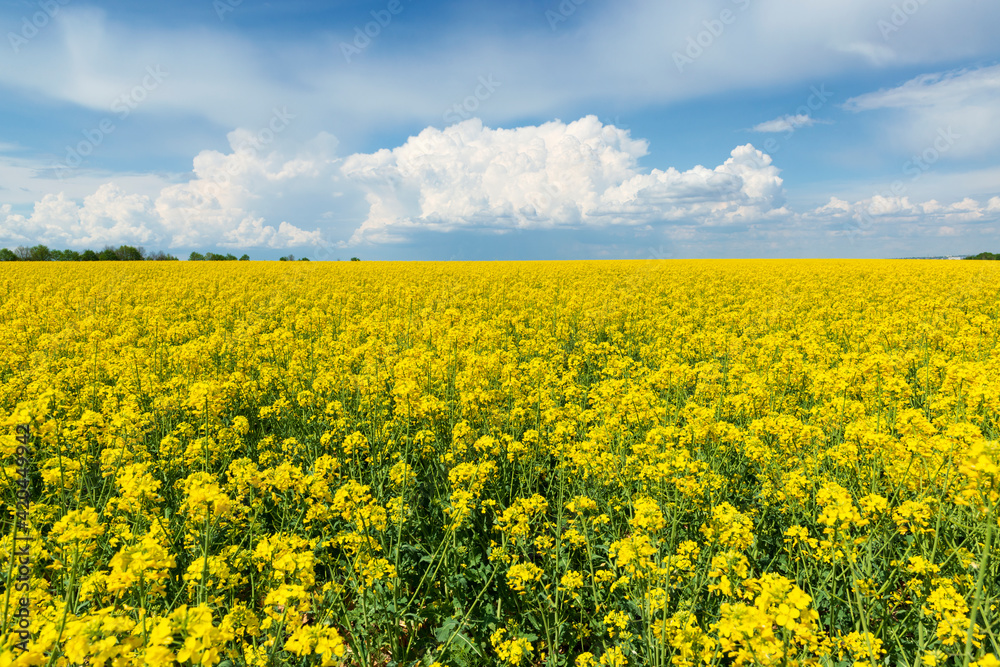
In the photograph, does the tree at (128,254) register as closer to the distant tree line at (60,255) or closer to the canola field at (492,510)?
the distant tree line at (60,255)

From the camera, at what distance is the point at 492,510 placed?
4.28 metres

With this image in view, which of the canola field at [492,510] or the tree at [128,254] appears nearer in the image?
the canola field at [492,510]

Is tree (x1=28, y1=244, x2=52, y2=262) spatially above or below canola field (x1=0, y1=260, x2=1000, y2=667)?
above

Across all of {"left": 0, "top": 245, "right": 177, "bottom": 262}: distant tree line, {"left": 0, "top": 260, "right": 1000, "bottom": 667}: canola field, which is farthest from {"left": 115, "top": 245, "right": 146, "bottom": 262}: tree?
{"left": 0, "top": 260, "right": 1000, "bottom": 667}: canola field

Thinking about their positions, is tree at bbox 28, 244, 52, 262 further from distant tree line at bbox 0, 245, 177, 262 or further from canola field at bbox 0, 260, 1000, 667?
canola field at bbox 0, 260, 1000, 667

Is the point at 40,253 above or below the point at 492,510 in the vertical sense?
above

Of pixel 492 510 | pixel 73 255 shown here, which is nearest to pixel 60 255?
pixel 73 255

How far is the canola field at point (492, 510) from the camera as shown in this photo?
8.18 feet

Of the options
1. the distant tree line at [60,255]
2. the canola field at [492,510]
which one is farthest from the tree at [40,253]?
the canola field at [492,510]

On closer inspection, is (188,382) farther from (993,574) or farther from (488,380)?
(993,574)

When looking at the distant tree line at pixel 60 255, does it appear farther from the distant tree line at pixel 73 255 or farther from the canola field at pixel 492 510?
the canola field at pixel 492 510

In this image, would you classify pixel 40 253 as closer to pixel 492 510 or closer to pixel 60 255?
pixel 60 255

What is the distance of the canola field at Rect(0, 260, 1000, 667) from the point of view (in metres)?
2.49

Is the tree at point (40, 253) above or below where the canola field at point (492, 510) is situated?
above
